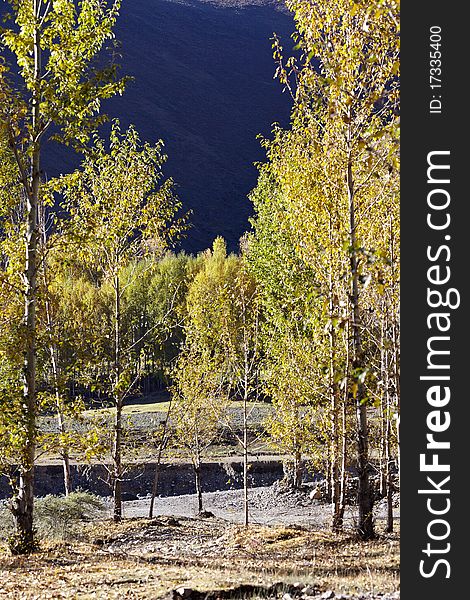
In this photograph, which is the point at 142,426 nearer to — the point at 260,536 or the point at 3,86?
the point at 260,536

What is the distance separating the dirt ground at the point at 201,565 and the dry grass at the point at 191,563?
13 mm

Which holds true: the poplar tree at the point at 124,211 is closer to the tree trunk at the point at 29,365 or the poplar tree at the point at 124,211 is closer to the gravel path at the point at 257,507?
the tree trunk at the point at 29,365

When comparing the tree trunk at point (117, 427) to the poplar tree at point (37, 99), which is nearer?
the poplar tree at point (37, 99)

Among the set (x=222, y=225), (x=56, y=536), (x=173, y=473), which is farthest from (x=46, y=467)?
(x=222, y=225)

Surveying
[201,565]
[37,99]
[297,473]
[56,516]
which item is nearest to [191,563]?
[201,565]

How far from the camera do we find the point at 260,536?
45.9ft

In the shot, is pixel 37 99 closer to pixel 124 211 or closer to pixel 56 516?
pixel 124 211

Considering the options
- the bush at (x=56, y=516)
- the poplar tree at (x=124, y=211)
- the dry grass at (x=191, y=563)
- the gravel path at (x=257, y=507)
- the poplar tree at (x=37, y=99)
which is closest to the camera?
the dry grass at (x=191, y=563)

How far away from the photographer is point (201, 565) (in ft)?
32.4

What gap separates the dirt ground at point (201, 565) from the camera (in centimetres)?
699

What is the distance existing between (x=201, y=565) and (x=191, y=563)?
422 millimetres

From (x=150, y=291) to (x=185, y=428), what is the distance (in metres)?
45.9

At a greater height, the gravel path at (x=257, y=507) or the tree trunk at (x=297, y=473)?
the tree trunk at (x=297, y=473)

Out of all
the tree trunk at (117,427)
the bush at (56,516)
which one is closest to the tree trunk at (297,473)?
the tree trunk at (117,427)
